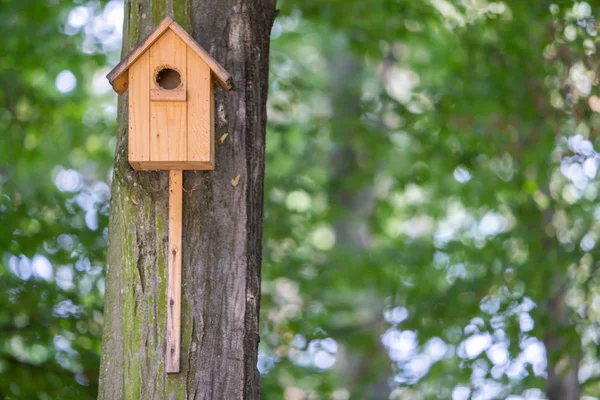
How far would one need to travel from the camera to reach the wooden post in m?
1.94

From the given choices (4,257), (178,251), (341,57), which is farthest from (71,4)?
(341,57)

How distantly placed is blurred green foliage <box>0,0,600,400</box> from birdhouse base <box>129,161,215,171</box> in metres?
Result: 2.31

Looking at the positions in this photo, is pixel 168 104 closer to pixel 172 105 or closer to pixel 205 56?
pixel 172 105

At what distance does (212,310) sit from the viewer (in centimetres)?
200

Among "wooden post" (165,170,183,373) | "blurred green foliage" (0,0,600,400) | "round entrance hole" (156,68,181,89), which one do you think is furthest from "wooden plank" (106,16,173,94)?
"blurred green foliage" (0,0,600,400)

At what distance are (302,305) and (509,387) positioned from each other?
5.89 ft

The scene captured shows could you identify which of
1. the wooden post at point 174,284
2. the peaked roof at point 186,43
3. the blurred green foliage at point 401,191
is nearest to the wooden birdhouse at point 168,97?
the peaked roof at point 186,43

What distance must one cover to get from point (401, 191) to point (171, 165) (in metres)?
4.06

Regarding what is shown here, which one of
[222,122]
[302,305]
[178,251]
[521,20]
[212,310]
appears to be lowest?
[302,305]

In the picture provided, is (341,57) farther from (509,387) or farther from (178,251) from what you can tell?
(178,251)

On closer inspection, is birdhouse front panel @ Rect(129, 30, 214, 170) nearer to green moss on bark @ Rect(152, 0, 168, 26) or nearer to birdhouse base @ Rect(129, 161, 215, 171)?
birdhouse base @ Rect(129, 161, 215, 171)

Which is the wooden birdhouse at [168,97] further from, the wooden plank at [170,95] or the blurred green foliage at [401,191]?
the blurred green foliage at [401,191]

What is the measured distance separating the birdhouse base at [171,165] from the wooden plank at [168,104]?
0.19 feet

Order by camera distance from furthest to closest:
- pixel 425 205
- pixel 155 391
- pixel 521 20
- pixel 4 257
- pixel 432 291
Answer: pixel 425 205 < pixel 432 291 < pixel 521 20 < pixel 4 257 < pixel 155 391
